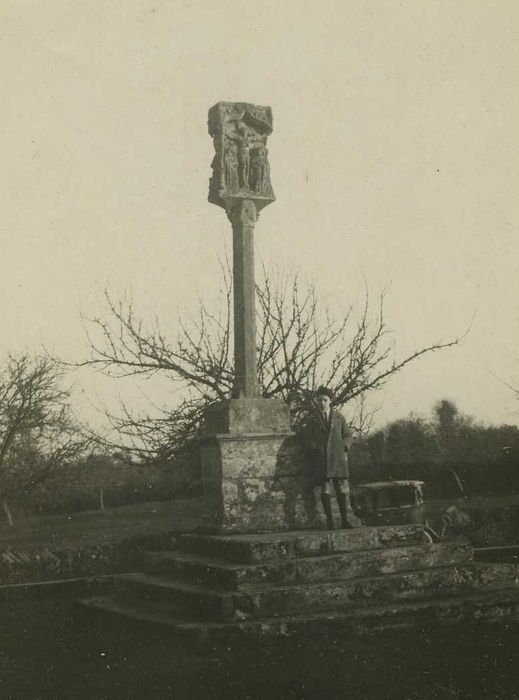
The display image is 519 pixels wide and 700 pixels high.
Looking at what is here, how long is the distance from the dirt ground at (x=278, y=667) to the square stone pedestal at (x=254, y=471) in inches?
71.4

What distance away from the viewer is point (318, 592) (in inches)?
300

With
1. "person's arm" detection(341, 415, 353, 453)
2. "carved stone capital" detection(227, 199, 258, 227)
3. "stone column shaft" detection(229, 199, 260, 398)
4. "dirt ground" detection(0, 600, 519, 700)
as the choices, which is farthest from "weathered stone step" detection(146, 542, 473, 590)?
"carved stone capital" detection(227, 199, 258, 227)

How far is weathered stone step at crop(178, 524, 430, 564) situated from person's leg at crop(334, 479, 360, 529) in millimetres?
220

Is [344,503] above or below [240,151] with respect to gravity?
below

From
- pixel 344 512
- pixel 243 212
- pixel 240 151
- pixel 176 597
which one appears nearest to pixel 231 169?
pixel 240 151

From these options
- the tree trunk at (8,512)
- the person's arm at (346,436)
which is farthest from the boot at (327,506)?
the tree trunk at (8,512)

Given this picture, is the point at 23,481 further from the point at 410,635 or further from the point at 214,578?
the point at 410,635

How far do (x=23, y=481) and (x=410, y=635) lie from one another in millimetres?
12412

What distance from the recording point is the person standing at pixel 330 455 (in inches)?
352

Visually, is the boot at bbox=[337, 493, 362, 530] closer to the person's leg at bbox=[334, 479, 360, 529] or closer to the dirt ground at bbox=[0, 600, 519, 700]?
the person's leg at bbox=[334, 479, 360, 529]

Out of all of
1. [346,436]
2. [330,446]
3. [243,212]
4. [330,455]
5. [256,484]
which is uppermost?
[243,212]

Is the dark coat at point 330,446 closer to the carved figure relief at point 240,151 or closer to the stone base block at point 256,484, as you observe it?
the stone base block at point 256,484

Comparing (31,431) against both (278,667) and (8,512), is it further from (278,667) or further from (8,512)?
(278,667)

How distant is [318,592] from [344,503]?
151 cm
